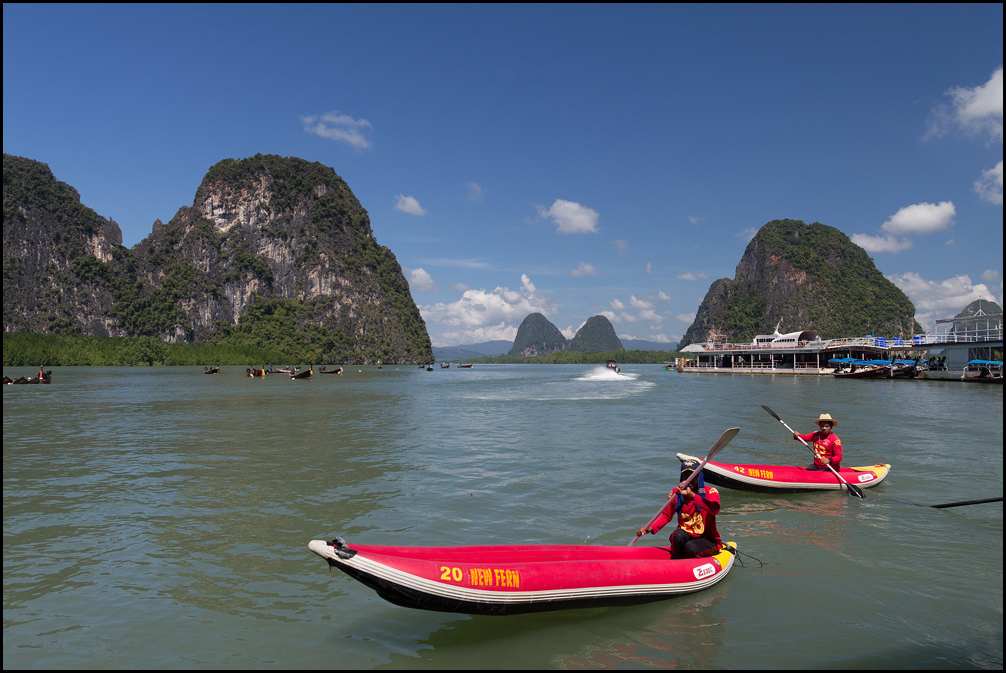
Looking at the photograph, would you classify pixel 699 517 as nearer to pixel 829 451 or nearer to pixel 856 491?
pixel 856 491

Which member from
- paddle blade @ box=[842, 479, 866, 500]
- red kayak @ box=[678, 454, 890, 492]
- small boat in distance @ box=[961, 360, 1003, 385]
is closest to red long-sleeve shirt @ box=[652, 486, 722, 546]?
red kayak @ box=[678, 454, 890, 492]

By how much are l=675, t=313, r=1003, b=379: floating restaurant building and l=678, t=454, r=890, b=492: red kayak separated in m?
45.5

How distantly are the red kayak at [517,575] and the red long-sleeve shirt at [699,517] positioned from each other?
1.02ft

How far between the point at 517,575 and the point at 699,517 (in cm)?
263

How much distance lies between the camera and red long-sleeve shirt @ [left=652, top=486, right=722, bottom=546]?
6297mm

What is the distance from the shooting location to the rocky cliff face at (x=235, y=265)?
148m

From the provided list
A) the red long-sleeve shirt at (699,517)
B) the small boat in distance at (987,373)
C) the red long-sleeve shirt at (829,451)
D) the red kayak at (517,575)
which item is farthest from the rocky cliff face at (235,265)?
the red kayak at (517,575)

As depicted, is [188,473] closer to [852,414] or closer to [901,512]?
[901,512]

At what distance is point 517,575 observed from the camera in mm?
5047

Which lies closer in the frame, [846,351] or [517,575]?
[517,575]

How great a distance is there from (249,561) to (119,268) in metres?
187

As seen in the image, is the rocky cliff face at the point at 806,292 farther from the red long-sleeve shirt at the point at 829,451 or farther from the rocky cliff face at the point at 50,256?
the rocky cliff face at the point at 50,256

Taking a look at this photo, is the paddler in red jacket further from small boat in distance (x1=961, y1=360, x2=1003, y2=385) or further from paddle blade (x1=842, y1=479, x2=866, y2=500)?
small boat in distance (x1=961, y1=360, x2=1003, y2=385)

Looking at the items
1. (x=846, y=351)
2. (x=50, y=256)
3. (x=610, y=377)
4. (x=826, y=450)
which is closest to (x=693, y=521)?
(x=826, y=450)
